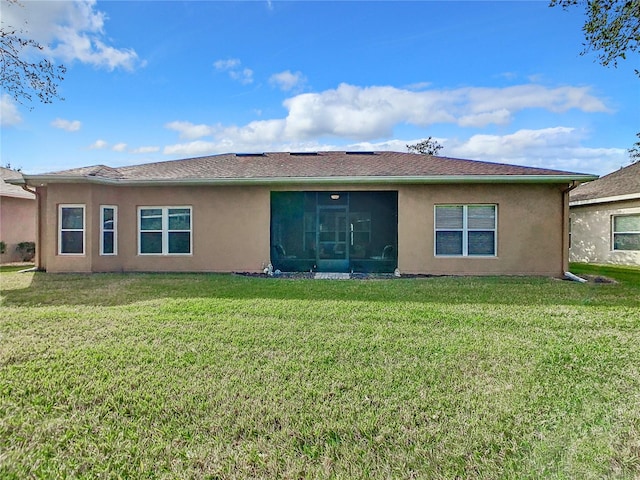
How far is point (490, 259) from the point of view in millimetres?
11367

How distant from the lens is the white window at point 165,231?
12.2 m

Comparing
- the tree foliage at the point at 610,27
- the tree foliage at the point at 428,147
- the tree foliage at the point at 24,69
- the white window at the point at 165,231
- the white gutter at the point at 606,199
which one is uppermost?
the tree foliage at the point at 428,147

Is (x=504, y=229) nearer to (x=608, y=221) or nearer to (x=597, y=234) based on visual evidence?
(x=608, y=221)

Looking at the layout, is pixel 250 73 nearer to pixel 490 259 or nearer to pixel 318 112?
pixel 318 112

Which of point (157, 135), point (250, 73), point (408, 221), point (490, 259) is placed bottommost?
point (490, 259)

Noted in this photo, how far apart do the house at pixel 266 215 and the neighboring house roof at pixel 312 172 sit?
0.04 meters

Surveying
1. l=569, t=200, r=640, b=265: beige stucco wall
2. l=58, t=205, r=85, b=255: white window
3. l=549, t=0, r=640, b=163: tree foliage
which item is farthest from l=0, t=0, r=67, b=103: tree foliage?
l=569, t=200, r=640, b=265: beige stucco wall

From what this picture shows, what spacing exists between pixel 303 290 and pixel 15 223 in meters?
14.1

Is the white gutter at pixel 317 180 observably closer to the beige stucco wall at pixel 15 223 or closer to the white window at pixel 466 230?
the white window at pixel 466 230

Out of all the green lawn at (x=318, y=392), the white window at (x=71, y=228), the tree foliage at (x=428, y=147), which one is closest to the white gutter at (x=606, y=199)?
the green lawn at (x=318, y=392)

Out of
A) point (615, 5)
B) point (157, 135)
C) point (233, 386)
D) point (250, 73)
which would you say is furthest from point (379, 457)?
point (157, 135)

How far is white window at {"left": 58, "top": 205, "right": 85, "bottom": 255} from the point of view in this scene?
1161 centimetres

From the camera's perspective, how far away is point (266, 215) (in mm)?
11898

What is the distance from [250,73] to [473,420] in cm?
1585
